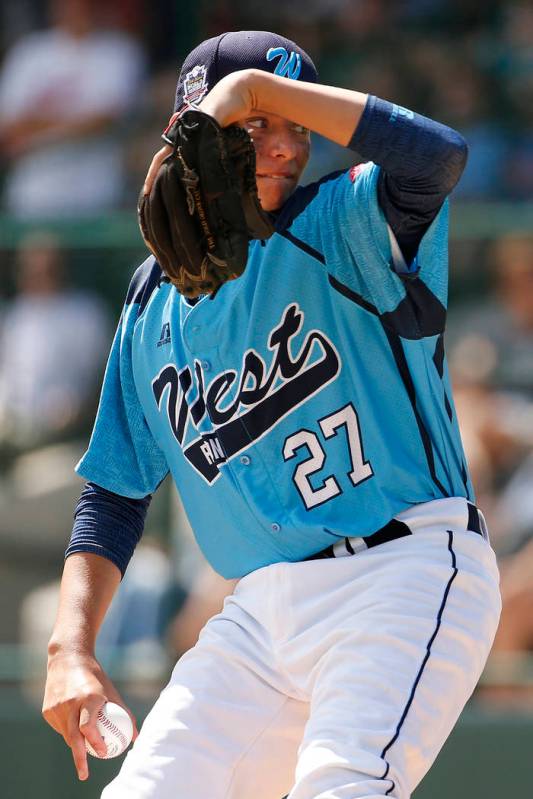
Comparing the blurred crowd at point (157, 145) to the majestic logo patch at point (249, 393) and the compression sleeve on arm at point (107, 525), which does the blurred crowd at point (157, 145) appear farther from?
the majestic logo patch at point (249, 393)

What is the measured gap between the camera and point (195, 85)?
Answer: 2.67 meters

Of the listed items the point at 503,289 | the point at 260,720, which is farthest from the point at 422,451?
the point at 503,289

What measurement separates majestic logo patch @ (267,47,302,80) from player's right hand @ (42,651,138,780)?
50.6 inches

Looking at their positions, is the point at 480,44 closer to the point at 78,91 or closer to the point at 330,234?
the point at 78,91

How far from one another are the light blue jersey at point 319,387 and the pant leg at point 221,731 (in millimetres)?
205

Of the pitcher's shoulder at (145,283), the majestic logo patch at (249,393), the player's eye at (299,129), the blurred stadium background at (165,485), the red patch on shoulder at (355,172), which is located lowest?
the blurred stadium background at (165,485)

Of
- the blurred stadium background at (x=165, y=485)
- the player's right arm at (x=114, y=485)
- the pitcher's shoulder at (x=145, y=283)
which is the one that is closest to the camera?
the player's right arm at (x=114, y=485)

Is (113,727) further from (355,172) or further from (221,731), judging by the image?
(355,172)

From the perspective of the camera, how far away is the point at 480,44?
8.59 metres

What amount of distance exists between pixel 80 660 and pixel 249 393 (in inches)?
26.0

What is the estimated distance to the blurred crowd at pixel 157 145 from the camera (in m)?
5.27

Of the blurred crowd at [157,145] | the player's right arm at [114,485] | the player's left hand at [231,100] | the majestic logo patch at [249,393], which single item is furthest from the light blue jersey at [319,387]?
the blurred crowd at [157,145]

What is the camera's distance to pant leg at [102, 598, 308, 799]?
246cm

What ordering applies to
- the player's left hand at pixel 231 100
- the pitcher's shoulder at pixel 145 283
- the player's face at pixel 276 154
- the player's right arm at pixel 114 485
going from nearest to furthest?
1. the player's left hand at pixel 231 100
2. the player's face at pixel 276 154
3. the player's right arm at pixel 114 485
4. the pitcher's shoulder at pixel 145 283
